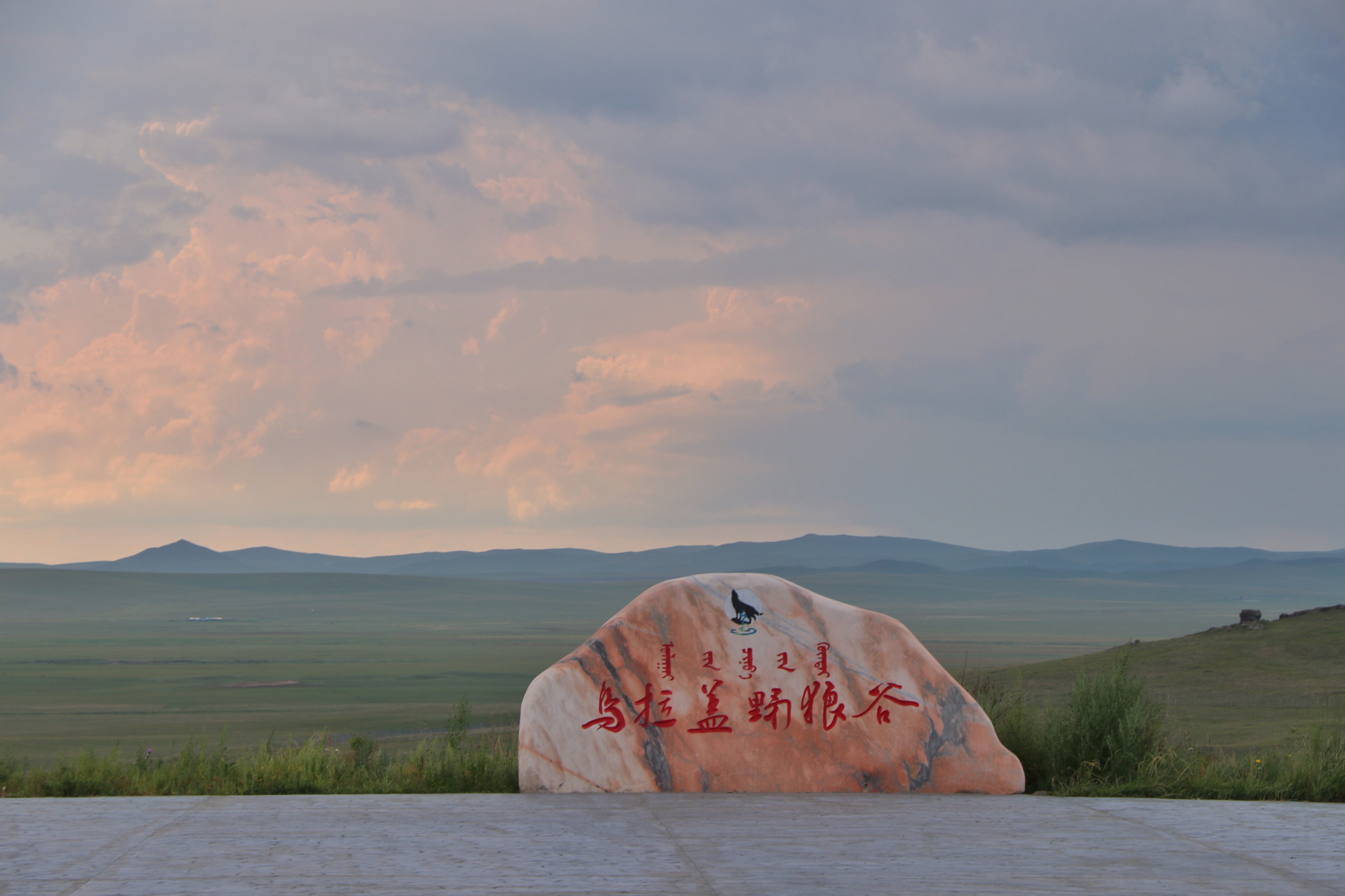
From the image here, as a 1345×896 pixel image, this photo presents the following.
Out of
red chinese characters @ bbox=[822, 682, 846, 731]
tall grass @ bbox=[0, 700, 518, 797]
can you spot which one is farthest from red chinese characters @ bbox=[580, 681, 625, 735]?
red chinese characters @ bbox=[822, 682, 846, 731]

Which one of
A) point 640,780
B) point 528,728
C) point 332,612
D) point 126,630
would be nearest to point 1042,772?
point 640,780

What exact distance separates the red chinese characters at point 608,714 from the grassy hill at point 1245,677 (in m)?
9.35

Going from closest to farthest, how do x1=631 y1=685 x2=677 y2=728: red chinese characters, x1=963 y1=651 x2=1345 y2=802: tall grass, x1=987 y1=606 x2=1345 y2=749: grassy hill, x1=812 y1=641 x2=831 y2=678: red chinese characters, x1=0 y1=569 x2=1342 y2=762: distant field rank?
x1=631 y1=685 x2=677 y2=728: red chinese characters → x1=963 y1=651 x2=1345 y2=802: tall grass → x1=812 y1=641 x2=831 y2=678: red chinese characters → x1=987 y1=606 x2=1345 y2=749: grassy hill → x1=0 y1=569 x2=1342 y2=762: distant field

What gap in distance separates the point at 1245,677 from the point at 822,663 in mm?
16116

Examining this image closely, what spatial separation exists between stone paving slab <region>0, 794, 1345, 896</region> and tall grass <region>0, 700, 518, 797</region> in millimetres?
651

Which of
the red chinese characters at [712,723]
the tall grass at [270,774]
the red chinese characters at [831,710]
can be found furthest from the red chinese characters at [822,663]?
the tall grass at [270,774]

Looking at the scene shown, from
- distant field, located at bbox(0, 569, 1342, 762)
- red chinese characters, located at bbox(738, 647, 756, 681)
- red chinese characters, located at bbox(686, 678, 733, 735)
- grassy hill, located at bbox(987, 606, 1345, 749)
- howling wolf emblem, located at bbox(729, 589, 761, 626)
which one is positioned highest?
howling wolf emblem, located at bbox(729, 589, 761, 626)

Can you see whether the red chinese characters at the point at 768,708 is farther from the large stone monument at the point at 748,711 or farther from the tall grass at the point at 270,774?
the tall grass at the point at 270,774

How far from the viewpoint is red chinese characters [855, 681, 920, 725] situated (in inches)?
376

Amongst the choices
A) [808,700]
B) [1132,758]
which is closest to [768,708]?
[808,700]

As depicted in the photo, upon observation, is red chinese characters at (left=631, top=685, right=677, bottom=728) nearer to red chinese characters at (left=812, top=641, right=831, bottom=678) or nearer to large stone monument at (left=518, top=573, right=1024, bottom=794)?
large stone monument at (left=518, top=573, right=1024, bottom=794)

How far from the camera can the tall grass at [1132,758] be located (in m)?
9.54

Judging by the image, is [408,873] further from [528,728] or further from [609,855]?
[528,728]

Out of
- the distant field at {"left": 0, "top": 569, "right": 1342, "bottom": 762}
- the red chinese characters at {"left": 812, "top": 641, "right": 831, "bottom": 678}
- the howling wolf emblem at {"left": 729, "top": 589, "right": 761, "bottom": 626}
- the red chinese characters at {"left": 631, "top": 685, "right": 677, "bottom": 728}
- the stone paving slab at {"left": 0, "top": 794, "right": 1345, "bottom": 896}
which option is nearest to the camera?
the stone paving slab at {"left": 0, "top": 794, "right": 1345, "bottom": 896}
